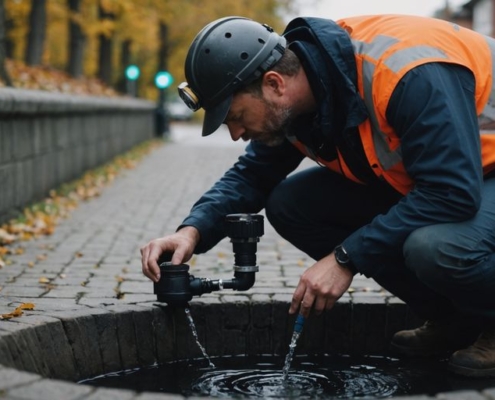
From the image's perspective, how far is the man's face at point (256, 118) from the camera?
12.8 feet

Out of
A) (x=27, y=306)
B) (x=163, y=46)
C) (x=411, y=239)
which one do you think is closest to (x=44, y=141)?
(x=27, y=306)

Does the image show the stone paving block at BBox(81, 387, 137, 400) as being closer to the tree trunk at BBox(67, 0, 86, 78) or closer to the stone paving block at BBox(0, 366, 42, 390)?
the stone paving block at BBox(0, 366, 42, 390)

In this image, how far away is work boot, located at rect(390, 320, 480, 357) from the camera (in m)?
4.45

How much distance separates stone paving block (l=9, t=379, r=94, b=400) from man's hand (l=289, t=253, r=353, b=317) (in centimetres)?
111

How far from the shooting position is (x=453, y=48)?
366 centimetres

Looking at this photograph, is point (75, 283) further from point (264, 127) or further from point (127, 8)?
point (127, 8)

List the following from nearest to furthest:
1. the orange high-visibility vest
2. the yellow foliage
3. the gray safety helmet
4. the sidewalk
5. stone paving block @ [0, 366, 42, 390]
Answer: stone paving block @ [0, 366, 42, 390] < the orange high-visibility vest < the gray safety helmet < the sidewalk < the yellow foliage

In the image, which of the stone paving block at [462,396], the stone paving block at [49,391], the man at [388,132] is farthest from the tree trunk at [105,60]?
the stone paving block at [462,396]

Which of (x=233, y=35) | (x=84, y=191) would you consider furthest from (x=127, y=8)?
(x=233, y=35)

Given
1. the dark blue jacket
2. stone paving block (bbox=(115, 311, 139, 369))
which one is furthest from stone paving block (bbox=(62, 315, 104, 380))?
the dark blue jacket

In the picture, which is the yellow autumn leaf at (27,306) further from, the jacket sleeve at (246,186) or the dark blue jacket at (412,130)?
the dark blue jacket at (412,130)

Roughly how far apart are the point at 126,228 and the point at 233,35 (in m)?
4.69

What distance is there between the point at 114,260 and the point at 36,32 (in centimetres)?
1307

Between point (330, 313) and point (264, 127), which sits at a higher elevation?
point (264, 127)
